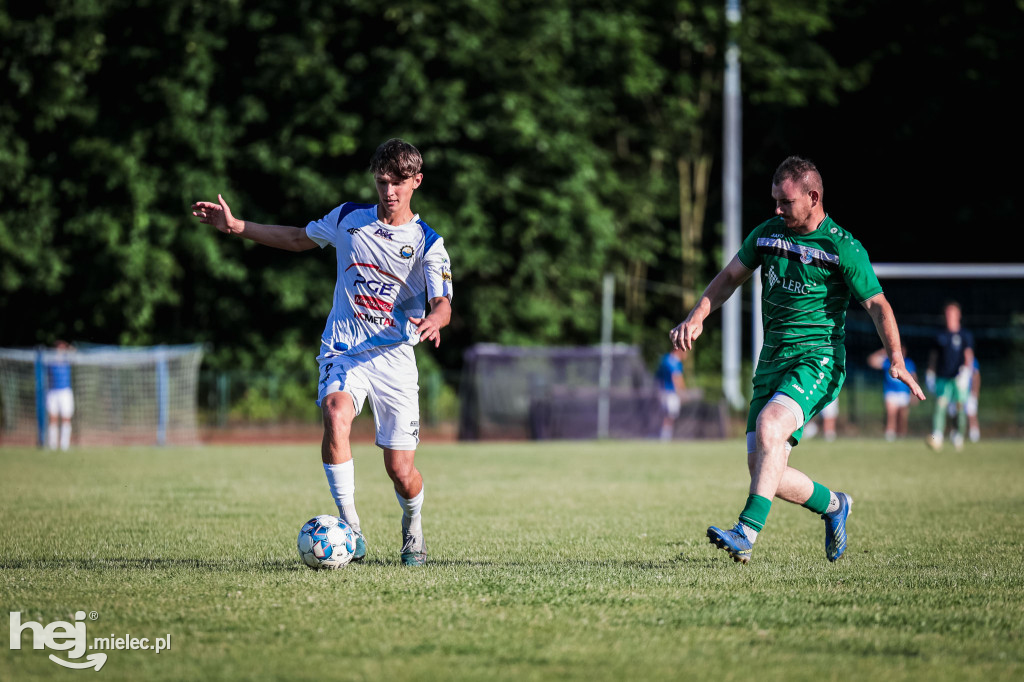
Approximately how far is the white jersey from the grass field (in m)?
1.33

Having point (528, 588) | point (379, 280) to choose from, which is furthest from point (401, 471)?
point (528, 588)

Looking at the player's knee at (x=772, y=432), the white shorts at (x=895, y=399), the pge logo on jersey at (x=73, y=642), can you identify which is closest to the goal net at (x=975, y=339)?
the white shorts at (x=895, y=399)

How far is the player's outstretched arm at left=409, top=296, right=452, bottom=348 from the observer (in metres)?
6.35

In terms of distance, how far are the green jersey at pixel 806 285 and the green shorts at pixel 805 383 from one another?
→ 40mm

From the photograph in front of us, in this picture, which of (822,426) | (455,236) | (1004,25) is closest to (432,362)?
(455,236)

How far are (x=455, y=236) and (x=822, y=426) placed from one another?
32.8ft

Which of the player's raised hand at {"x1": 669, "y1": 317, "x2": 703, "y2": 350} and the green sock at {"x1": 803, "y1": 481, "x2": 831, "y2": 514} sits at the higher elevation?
the player's raised hand at {"x1": 669, "y1": 317, "x2": 703, "y2": 350}

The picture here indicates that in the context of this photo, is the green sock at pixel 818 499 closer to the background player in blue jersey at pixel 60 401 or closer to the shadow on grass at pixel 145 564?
the shadow on grass at pixel 145 564

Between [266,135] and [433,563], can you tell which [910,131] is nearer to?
[266,135]

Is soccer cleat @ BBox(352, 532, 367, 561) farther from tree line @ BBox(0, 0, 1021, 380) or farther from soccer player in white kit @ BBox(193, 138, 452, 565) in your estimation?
tree line @ BBox(0, 0, 1021, 380)

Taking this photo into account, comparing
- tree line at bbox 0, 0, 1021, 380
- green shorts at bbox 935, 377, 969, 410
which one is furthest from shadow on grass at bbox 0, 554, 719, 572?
tree line at bbox 0, 0, 1021, 380

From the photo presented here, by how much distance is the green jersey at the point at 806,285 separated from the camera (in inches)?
254

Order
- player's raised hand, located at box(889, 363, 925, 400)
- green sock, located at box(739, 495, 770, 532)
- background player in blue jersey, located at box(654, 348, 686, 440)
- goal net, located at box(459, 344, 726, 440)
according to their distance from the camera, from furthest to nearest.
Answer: background player in blue jersey, located at box(654, 348, 686, 440) < goal net, located at box(459, 344, 726, 440) < player's raised hand, located at box(889, 363, 925, 400) < green sock, located at box(739, 495, 770, 532)

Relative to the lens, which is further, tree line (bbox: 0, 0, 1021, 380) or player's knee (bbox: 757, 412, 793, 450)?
tree line (bbox: 0, 0, 1021, 380)
